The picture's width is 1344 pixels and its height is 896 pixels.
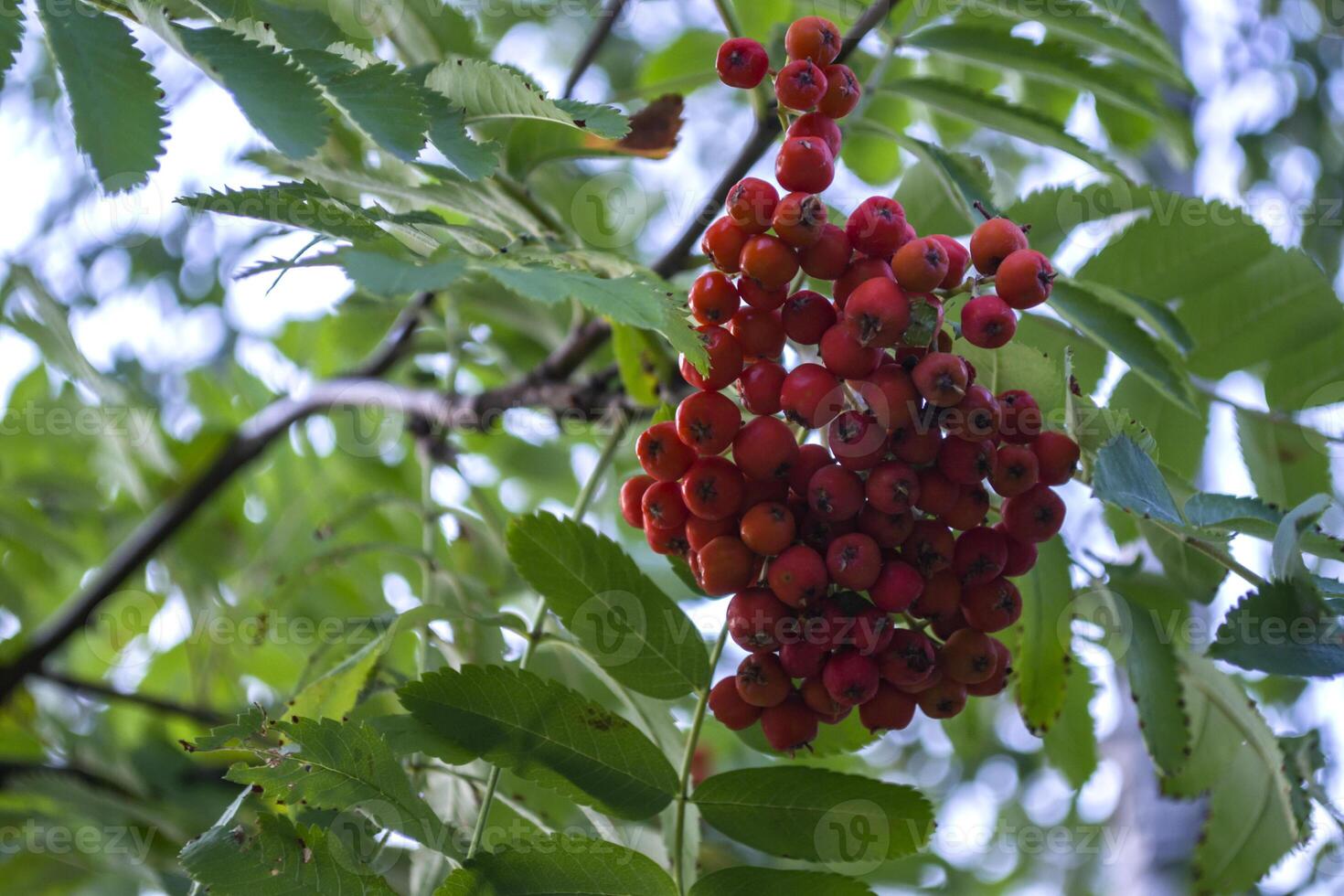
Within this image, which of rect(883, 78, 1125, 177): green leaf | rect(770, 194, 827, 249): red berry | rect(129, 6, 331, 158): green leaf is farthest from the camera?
rect(883, 78, 1125, 177): green leaf

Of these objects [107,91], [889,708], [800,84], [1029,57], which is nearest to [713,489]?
[889,708]

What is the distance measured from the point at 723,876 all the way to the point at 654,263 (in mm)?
817

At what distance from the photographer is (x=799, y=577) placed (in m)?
0.99

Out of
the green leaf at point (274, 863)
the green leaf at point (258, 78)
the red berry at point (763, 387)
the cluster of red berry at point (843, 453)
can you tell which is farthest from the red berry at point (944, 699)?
the green leaf at point (258, 78)

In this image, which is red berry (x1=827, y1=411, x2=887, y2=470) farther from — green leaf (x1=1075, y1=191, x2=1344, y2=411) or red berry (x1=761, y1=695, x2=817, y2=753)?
green leaf (x1=1075, y1=191, x2=1344, y2=411)

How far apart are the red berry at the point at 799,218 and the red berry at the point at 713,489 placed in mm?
228

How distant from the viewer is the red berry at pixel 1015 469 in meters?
0.99

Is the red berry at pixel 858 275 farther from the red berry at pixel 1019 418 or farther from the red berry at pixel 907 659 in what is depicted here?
the red berry at pixel 907 659

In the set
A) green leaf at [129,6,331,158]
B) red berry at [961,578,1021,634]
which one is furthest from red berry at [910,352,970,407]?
green leaf at [129,6,331,158]

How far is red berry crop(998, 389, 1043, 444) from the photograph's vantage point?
39.6 inches

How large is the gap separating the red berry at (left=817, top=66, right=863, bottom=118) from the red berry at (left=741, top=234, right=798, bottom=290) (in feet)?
0.61

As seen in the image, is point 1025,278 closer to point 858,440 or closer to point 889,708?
point 858,440

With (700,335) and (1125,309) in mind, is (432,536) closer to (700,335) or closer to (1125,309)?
(700,335)

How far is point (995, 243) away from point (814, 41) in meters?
0.27
